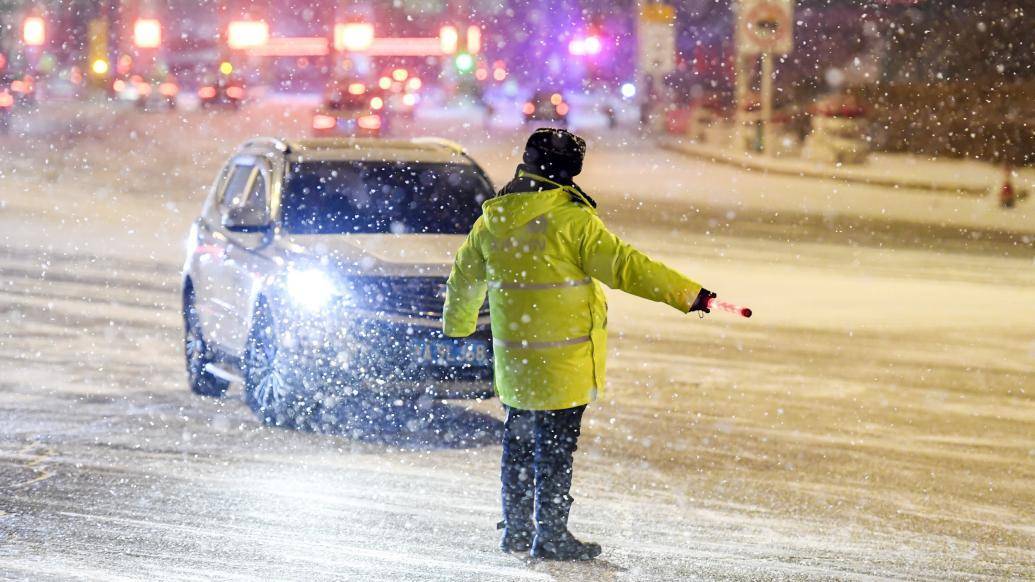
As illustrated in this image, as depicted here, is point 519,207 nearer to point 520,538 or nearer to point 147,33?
point 520,538

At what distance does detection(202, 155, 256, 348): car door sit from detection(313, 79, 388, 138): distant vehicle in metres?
38.3

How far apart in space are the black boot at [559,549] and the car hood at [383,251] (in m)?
2.97

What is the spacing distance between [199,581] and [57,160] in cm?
3179

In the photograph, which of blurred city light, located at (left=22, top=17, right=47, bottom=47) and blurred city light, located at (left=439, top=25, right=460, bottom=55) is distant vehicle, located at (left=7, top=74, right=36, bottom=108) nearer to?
blurred city light, located at (left=22, top=17, right=47, bottom=47)

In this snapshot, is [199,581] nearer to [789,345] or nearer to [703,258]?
[789,345]

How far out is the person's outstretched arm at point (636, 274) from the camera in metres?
6.28

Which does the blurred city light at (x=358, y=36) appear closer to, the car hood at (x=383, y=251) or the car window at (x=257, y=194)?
the car window at (x=257, y=194)

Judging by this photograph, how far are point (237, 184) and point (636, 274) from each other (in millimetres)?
5802

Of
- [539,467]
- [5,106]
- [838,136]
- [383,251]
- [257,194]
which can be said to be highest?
[257,194]

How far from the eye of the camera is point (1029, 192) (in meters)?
32.1

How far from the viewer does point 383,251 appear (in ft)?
32.0

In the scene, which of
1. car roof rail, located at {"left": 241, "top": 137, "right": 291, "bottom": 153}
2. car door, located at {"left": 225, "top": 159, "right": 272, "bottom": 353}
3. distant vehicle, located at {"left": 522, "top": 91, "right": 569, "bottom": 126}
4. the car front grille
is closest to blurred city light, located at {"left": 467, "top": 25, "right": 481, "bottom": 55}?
distant vehicle, located at {"left": 522, "top": 91, "right": 569, "bottom": 126}

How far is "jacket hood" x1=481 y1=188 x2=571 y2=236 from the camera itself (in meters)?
6.54

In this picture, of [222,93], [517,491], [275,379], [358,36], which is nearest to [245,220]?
[275,379]
